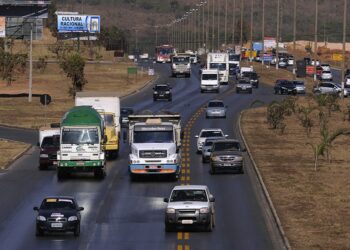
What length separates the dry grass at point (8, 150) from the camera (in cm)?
6472

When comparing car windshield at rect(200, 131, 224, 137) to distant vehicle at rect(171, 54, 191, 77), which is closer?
car windshield at rect(200, 131, 224, 137)

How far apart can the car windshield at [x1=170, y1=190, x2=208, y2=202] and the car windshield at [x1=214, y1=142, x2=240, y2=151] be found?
1892cm

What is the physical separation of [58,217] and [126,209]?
27.6 ft

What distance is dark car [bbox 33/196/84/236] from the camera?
120 feet

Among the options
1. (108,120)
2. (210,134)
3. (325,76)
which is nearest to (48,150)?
(108,120)

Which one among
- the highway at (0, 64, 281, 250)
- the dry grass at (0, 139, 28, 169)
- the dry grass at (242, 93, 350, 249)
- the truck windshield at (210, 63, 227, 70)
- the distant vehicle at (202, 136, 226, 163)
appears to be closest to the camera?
the highway at (0, 64, 281, 250)

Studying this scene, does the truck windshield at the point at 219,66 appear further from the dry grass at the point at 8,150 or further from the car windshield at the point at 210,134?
the car windshield at the point at 210,134

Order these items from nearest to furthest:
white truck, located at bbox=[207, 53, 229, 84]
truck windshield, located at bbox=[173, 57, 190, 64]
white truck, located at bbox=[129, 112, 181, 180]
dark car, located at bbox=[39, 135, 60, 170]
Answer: white truck, located at bbox=[129, 112, 181, 180] < dark car, located at bbox=[39, 135, 60, 170] < white truck, located at bbox=[207, 53, 229, 84] < truck windshield, located at bbox=[173, 57, 190, 64]

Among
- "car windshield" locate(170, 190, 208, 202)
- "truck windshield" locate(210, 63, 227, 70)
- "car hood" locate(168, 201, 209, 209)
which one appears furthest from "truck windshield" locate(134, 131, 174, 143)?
"truck windshield" locate(210, 63, 227, 70)

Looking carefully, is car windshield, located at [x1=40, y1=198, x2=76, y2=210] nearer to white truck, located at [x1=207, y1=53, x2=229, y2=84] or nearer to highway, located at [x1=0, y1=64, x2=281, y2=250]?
highway, located at [x1=0, y1=64, x2=281, y2=250]

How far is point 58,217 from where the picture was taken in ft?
120

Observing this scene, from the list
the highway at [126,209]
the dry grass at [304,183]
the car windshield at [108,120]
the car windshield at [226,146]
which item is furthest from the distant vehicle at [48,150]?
the dry grass at [304,183]

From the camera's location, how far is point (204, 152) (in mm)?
62875

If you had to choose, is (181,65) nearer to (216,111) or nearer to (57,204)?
(216,111)
